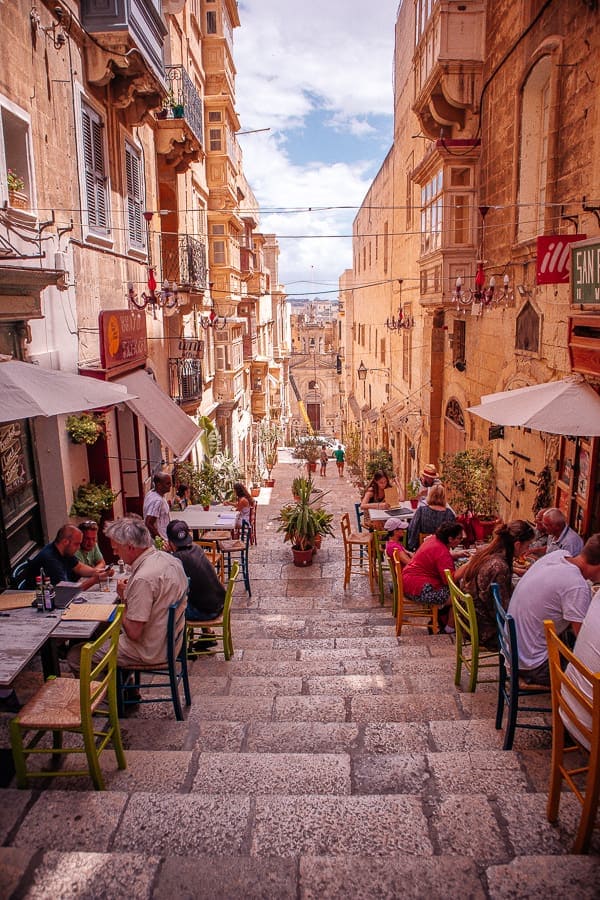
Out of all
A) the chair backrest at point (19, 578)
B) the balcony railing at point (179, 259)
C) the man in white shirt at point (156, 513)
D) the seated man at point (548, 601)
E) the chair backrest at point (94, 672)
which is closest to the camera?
the chair backrest at point (94, 672)

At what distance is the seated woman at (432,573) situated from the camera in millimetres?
6375

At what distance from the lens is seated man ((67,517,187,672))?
4.41m

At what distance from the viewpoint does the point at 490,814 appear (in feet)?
10.3

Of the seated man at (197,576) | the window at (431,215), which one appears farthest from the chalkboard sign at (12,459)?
the window at (431,215)

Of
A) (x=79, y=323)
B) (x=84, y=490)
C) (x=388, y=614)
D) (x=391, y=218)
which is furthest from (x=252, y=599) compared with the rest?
(x=391, y=218)

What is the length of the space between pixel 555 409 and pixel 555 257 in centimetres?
214

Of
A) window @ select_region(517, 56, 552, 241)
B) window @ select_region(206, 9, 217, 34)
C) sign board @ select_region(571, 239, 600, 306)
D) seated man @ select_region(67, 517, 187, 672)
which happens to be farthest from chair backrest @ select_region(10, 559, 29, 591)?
window @ select_region(206, 9, 217, 34)

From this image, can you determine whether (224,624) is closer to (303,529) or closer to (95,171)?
(303,529)

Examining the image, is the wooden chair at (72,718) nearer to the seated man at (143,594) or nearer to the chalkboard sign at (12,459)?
the seated man at (143,594)

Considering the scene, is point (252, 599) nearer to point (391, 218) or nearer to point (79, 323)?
point (79, 323)

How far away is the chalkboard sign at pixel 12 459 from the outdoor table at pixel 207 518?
2.78 metres

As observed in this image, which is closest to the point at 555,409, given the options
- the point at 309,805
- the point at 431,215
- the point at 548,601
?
the point at 548,601

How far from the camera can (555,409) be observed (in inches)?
247

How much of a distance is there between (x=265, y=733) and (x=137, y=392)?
6.52m
